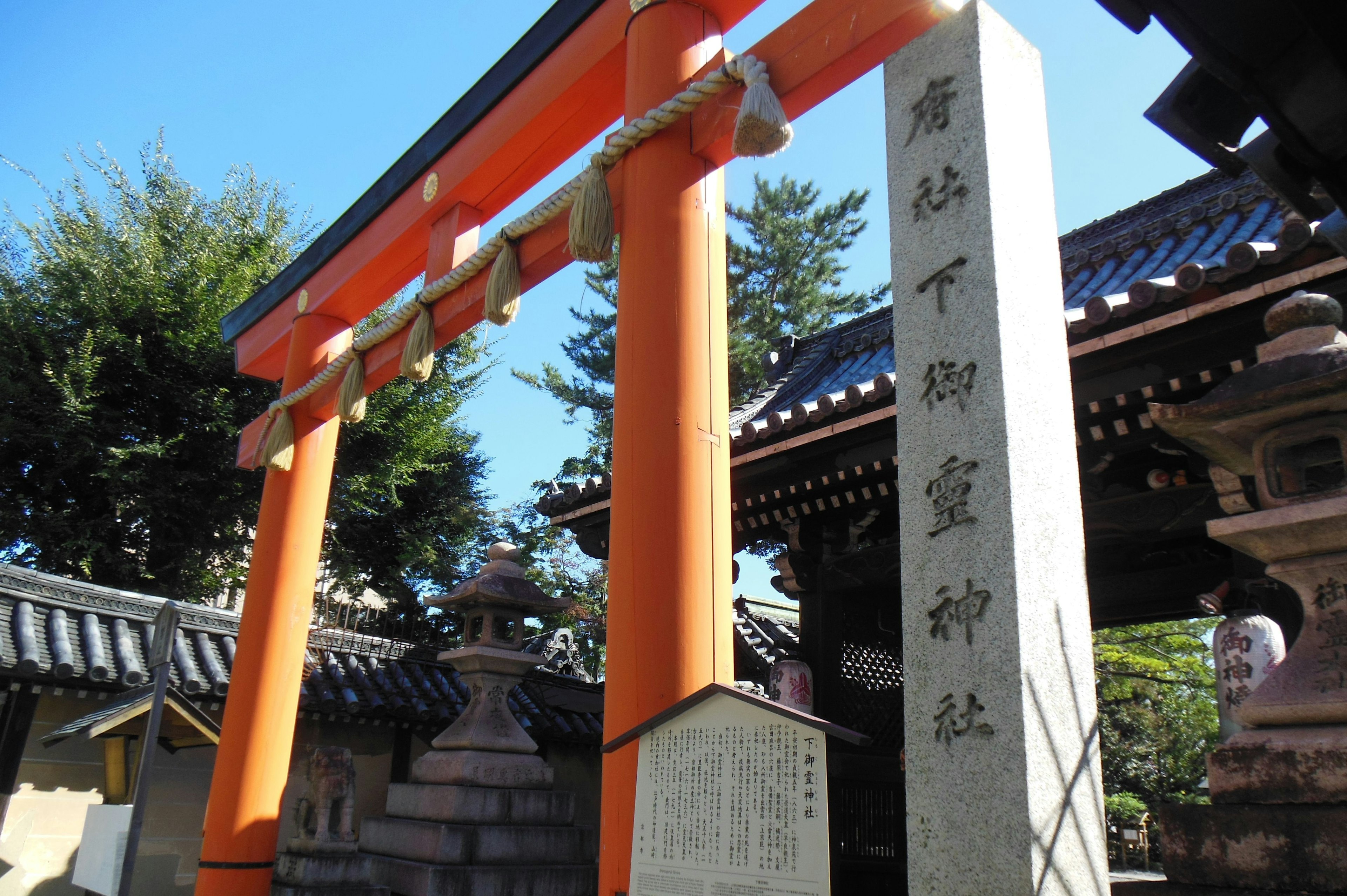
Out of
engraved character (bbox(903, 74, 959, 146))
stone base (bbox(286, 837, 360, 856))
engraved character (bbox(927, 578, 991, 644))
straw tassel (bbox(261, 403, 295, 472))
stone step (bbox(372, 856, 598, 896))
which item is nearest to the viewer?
engraved character (bbox(927, 578, 991, 644))

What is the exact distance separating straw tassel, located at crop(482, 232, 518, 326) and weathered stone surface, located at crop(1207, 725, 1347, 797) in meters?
3.13

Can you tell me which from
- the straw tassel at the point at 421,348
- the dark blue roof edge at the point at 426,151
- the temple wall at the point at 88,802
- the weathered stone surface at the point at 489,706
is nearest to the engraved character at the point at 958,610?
the dark blue roof edge at the point at 426,151

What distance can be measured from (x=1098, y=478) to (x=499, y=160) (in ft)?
11.7

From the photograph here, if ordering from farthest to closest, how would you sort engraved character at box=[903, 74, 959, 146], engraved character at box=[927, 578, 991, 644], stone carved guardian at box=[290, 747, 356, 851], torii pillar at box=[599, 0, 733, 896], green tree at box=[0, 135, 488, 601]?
green tree at box=[0, 135, 488, 601] < stone carved guardian at box=[290, 747, 356, 851] < torii pillar at box=[599, 0, 733, 896] < engraved character at box=[903, 74, 959, 146] < engraved character at box=[927, 578, 991, 644]

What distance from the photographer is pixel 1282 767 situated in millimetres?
2699

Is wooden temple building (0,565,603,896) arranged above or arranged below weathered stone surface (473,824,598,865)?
above

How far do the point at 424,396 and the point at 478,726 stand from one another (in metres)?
9.72

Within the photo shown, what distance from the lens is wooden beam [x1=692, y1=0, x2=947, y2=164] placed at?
8.59ft

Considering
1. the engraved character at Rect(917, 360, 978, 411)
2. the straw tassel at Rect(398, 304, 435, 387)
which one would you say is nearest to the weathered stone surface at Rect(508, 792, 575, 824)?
the straw tassel at Rect(398, 304, 435, 387)

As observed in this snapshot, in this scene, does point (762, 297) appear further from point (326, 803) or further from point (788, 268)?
point (326, 803)

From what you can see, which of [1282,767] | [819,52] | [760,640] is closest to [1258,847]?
[1282,767]

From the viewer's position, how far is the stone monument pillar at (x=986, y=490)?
5.68ft

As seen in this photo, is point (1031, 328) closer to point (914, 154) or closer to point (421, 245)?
point (914, 154)

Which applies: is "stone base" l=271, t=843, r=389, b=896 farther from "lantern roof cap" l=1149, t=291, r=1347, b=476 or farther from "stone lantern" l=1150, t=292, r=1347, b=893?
"lantern roof cap" l=1149, t=291, r=1347, b=476
